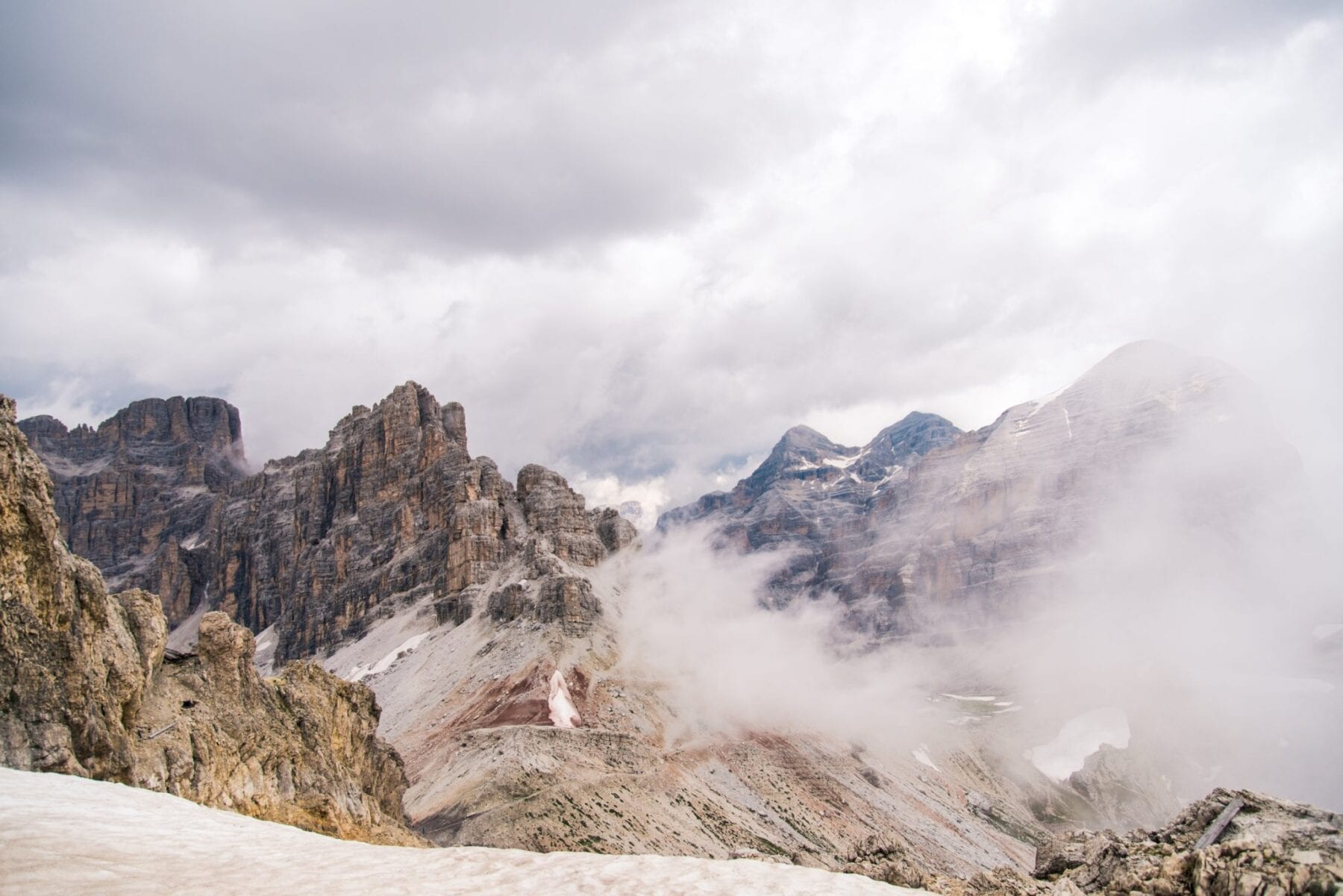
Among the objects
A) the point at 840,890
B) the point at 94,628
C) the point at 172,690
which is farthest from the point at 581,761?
the point at 840,890

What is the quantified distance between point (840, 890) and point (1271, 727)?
234694 mm

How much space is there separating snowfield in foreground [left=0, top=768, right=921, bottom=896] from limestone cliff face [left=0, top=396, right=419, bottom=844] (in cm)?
543

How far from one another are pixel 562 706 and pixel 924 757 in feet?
273

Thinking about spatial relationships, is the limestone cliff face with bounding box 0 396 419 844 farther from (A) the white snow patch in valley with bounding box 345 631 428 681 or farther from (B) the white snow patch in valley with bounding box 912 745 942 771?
(B) the white snow patch in valley with bounding box 912 745 942 771

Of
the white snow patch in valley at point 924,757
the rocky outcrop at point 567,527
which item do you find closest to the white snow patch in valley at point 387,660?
the rocky outcrop at point 567,527

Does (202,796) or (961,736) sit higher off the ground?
(202,796)

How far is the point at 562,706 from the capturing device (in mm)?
112438

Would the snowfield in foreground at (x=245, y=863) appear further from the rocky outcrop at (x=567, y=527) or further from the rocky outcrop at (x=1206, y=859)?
the rocky outcrop at (x=567, y=527)

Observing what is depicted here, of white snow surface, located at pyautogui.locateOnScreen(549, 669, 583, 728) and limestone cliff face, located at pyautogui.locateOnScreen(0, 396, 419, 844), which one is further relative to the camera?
white snow surface, located at pyautogui.locateOnScreen(549, 669, 583, 728)

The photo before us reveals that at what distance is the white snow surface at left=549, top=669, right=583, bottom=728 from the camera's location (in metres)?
108

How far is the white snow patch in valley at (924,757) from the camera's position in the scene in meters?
157

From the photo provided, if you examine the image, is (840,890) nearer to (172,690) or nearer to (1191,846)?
(1191,846)

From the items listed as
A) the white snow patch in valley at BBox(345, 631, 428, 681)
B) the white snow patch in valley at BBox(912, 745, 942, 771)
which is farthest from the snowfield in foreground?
the white snow patch in valley at BBox(345, 631, 428, 681)

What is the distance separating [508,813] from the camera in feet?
242
